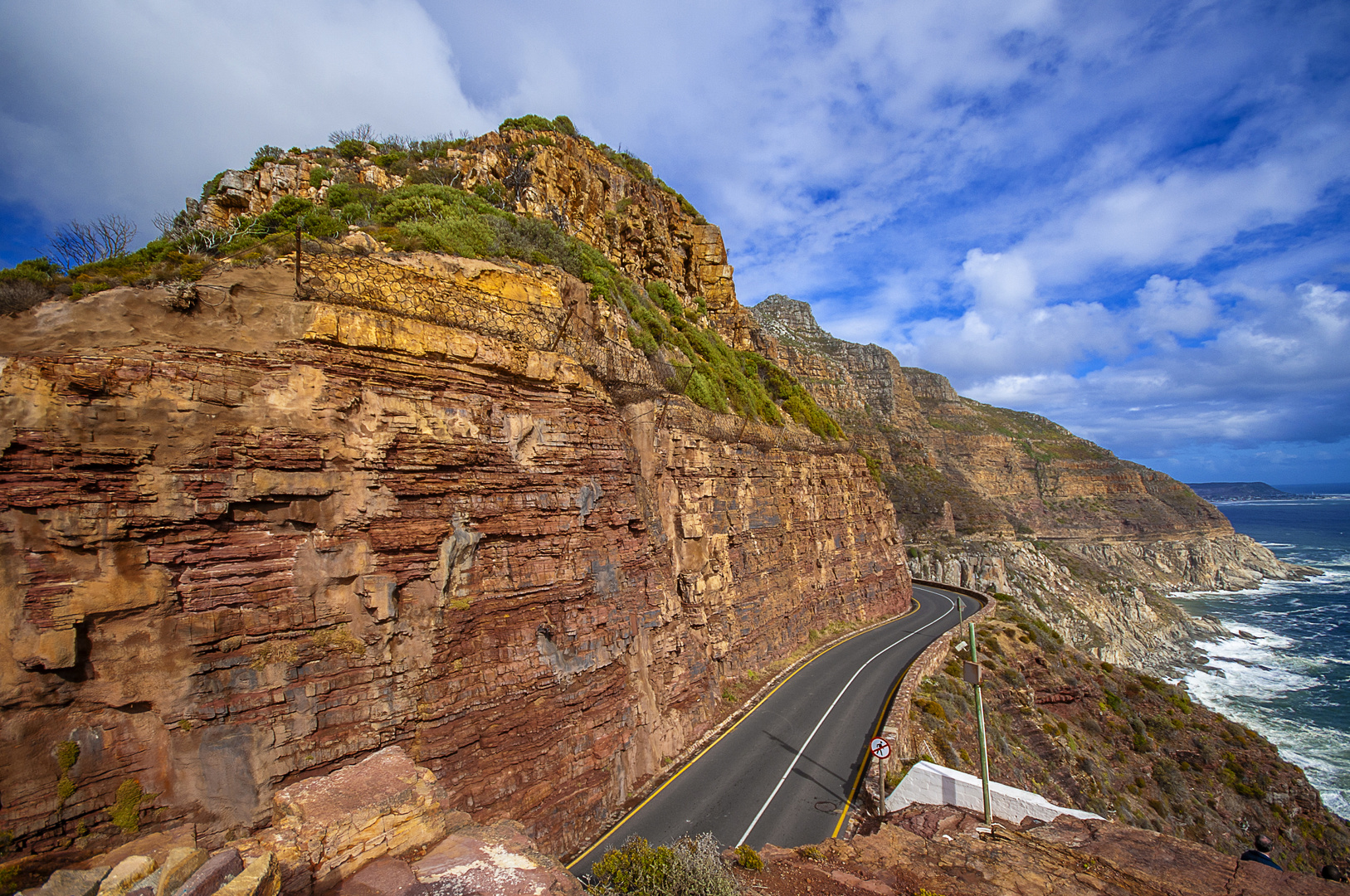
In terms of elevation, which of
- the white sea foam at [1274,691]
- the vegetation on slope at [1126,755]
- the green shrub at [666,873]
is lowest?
the white sea foam at [1274,691]

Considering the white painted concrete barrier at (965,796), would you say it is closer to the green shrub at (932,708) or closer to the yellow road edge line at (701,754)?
the yellow road edge line at (701,754)

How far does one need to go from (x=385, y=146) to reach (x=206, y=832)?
23224 millimetres

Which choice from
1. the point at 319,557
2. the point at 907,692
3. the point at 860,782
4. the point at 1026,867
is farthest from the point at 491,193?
the point at 907,692

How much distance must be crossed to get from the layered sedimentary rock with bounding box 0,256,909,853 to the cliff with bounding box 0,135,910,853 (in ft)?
0.12

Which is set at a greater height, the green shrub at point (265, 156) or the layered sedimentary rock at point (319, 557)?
the green shrub at point (265, 156)

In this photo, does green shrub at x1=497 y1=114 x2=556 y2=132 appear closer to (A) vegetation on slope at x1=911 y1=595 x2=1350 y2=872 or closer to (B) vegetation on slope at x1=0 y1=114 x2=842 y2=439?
(B) vegetation on slope at x1=0 y1=114 x2=842 y2=439

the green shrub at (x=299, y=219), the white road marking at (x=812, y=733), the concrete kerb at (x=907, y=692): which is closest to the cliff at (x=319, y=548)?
the green shrub at (x=299, y=219)

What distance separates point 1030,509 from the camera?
101 metres

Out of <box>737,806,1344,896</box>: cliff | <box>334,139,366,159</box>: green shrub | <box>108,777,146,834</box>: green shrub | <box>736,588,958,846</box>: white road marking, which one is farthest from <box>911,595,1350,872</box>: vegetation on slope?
<box>334,139,366,159</box>: green shrub

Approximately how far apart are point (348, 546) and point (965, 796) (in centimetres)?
1489

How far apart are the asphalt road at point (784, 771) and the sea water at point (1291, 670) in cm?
2946

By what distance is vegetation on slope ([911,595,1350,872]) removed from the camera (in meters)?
20.2

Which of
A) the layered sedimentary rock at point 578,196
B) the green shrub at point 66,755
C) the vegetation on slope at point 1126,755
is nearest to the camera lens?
the green shrub at point 66,755

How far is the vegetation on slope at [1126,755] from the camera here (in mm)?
20234
